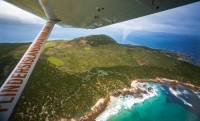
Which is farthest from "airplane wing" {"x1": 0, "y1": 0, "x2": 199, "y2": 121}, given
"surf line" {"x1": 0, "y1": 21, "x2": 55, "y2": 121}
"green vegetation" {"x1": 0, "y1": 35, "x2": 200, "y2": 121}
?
"green vegetation" {"x1": 0, "y1": 35, "x2": 200, "y2": 121}

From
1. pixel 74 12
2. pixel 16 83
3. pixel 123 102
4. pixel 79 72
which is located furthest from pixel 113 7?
pixel 79 72

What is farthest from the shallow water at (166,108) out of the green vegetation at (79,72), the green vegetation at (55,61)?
the green vegetation at (55,61)

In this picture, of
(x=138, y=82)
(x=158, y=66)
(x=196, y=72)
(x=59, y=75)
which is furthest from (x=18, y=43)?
(x=196, y=72)

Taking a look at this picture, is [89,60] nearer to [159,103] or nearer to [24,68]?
[159,103]

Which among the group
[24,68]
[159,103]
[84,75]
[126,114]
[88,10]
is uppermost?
[88,10]

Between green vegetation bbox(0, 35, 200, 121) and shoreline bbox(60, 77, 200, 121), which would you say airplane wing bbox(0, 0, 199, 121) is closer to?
green vegetation bbox(0, 35, 200, 121)
